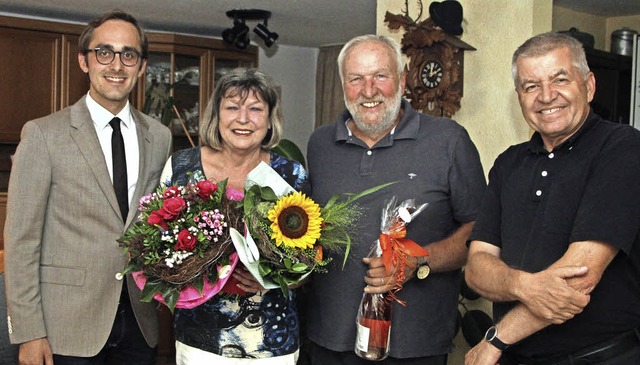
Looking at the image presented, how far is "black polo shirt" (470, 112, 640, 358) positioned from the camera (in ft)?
6.64

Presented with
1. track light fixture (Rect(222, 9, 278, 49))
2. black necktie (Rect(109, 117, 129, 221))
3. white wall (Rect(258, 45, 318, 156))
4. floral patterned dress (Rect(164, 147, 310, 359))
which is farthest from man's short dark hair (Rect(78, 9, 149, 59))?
white wall (Rect(258, 45, 318, 156))

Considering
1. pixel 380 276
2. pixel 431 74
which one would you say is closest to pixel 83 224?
pixel 380 276

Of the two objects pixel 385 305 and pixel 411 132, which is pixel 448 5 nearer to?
pixel 411 132

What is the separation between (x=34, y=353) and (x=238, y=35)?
5096mm

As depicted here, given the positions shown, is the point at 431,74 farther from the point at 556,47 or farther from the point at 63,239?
the point at 63,239

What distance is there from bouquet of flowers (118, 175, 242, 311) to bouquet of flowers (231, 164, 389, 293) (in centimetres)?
7

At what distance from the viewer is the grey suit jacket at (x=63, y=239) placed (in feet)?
8.30

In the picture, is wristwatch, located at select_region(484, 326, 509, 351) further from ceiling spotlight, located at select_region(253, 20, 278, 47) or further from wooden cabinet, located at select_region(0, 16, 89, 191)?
wooden cabinet, located at select_region(0, 16, 89, 191)

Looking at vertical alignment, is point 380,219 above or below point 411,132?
below

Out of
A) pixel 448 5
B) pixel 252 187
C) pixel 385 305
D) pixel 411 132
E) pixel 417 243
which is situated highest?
pixel 448 5

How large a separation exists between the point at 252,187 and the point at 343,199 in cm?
40

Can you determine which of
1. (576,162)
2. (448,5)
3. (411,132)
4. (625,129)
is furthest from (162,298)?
(448,5)

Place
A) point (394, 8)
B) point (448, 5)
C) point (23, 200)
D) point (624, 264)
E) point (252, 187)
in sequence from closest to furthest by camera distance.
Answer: point (624, 264)
point (252, 187)
point (23, 200)
point (448, 5)
point (394, 8)

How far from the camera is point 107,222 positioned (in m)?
2.61
